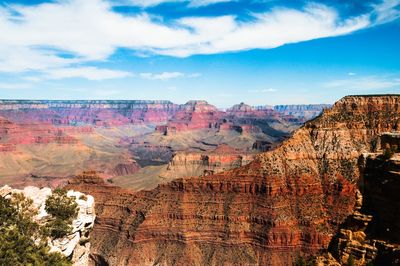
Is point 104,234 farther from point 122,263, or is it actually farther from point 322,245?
point 322,245

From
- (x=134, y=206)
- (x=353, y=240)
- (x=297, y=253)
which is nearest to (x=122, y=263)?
(x=134, y=206)

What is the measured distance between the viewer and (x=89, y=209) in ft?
165

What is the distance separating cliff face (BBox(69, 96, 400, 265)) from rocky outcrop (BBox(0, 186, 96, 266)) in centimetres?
3441

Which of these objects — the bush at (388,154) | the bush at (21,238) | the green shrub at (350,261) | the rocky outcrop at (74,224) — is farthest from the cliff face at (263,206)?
the green shrub at (350,261)

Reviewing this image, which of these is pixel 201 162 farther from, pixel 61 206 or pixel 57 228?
pixel 57 228

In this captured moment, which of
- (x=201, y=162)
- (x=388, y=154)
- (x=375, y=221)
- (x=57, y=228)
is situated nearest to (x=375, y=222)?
(x=375, y=221)

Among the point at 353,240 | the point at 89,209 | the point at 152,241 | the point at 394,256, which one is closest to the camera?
the point at 394,256

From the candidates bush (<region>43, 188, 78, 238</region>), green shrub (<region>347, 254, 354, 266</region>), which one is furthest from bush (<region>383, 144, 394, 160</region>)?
bush (<region>43, 188, 78, 238</region>)

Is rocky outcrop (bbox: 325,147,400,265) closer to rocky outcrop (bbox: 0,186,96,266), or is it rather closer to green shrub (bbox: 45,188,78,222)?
rocky outcrop (bbox: 0,186,96,266)

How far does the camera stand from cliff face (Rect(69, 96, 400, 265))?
7769 centimetres

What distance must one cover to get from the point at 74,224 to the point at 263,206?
4419cm

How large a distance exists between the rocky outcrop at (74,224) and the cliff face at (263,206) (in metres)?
34.4

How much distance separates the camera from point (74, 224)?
4628 centimetres

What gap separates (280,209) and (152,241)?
1049 inches
